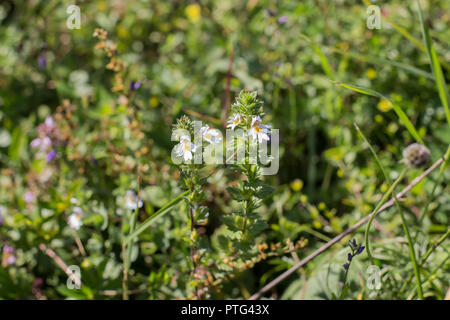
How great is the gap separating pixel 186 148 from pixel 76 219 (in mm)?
808

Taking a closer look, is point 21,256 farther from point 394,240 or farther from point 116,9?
point 116,9

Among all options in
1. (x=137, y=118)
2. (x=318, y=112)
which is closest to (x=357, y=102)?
(x=318, y=112)

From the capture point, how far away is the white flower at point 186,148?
1124mm

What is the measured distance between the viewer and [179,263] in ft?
5.32

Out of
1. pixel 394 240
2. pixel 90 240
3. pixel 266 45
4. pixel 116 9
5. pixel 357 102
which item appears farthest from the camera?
pixel 116 9

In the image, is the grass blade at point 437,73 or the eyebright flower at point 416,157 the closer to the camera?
the eyebright flower at point 416,157

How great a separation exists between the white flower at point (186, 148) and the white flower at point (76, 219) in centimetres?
76

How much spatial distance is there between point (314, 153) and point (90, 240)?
4.05 ft

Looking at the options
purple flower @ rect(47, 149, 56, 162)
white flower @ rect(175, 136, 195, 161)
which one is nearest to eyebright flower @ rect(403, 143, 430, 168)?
white flower @ rect(175, 136, 195, 161)

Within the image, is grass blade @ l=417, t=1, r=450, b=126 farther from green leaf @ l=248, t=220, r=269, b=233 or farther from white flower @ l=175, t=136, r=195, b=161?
white flower @ l=175, t=136, r=195, b=161

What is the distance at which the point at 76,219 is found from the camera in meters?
1.69

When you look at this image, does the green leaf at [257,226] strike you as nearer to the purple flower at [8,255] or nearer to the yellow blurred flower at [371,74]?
the purple flower at [8,255]

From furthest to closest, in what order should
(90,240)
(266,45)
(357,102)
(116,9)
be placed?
(116,9)
(266,45)
(357,102)
(90,240)

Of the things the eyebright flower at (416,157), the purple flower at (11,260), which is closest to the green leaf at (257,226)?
the eyebright flower at (416,157)
